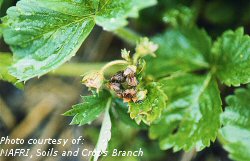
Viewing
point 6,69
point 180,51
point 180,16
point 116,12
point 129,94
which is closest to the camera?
point 116,12

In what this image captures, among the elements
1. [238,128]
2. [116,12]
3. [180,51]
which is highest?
[116,12]

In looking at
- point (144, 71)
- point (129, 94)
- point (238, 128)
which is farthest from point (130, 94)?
point (238, 128)

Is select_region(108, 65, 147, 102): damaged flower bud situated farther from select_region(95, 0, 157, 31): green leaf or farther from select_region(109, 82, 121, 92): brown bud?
select_region(95, 0, 157, 31): green leaf

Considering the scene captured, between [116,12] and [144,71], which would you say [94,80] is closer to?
[116,12]

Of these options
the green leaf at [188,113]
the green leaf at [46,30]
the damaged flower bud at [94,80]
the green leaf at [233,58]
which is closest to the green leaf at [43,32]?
the green leaf at [46,30]

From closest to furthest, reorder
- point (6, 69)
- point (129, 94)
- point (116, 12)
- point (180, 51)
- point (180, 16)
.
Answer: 1. point (116, 12)
2. point (129, 94)
3. point (6, 69)
4. point (180, 51)
5. point (180, 16)

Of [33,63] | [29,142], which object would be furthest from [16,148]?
[33,63]

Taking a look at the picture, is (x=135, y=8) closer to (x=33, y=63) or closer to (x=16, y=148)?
(x=33, y=63)
